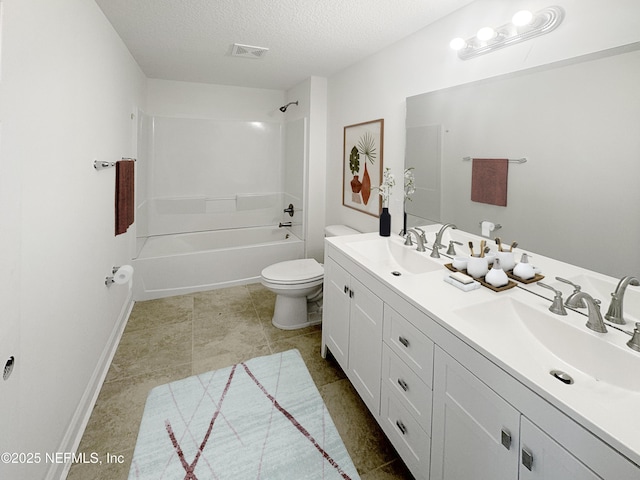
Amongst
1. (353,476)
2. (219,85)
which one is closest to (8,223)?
(353,476)

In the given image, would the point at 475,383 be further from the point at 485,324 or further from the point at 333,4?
the point at 333,4

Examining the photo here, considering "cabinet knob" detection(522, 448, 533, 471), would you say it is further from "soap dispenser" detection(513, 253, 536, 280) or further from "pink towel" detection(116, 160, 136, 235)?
"pink towel" detection(116, 160, 136, 235)

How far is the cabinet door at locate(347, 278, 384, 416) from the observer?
5.03 ft

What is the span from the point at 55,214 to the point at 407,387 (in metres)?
1.68

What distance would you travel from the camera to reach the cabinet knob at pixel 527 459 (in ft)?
2.61

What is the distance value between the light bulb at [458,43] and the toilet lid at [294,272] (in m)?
1.76

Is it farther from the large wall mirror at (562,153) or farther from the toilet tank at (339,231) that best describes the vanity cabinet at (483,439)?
the toilet tank at (339,231)

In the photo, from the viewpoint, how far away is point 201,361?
86.8 inches

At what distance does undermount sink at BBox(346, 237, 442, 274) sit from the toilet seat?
63 cm

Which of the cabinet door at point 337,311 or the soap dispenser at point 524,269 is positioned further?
the cabinet door at point 337,311

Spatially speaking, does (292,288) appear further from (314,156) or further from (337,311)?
(314,156)

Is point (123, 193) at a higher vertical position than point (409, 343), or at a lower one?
higher

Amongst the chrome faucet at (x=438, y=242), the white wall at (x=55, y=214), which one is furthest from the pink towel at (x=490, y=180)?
the white wall at (x=55, y=214)

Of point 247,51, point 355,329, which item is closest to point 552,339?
point 355,329
